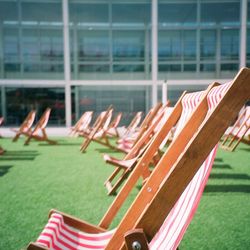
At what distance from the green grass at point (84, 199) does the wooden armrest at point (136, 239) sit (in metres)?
1.21

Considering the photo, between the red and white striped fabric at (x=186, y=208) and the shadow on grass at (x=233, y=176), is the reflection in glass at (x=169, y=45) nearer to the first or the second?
the shadow on grass at (x=233, y=176)

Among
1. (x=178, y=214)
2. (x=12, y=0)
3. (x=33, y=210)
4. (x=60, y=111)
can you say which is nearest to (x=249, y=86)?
(x=178, y=214)

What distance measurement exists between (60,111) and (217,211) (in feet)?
41.0

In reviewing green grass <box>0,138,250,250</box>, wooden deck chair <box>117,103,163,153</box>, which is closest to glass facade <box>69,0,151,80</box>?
wooden deck chair <box>117,103,163,153</box>

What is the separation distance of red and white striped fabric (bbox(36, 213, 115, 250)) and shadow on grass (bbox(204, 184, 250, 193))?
1973 mm

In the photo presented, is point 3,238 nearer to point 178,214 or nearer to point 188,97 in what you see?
point 178,214

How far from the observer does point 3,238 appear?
86.2 inches

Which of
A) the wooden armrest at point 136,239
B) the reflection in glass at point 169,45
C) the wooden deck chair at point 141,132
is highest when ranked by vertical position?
the reflection in glass at point 169,45

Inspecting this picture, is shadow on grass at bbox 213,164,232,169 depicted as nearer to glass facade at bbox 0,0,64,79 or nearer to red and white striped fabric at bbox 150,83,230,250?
red and white striped fabric at bbox 150,83,230,250

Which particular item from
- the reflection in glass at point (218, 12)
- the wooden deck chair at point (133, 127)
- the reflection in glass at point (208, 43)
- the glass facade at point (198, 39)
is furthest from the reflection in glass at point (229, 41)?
the wooden deck chair at point (133, 127)

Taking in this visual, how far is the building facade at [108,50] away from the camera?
14309 millimetres

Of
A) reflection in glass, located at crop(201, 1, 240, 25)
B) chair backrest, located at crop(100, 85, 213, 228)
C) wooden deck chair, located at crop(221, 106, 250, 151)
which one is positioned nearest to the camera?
chair backrest, located at crop(100, 85, 213, 228)

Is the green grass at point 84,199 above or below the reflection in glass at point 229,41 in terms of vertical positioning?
below

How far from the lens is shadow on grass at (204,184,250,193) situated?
338 centimetres
